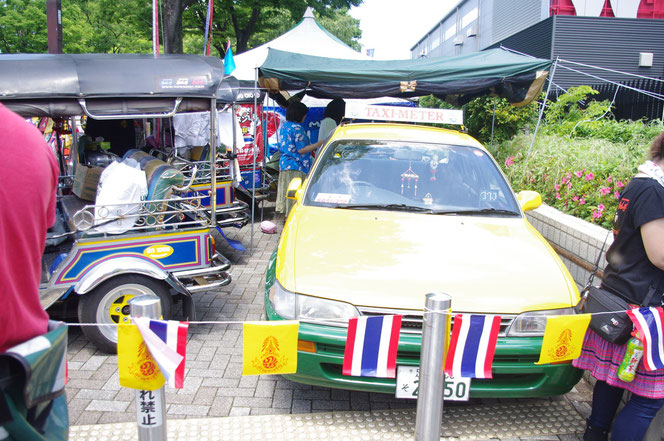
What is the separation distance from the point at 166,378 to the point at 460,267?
1987mm

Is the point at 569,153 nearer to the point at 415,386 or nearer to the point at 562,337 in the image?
the point at 562,337

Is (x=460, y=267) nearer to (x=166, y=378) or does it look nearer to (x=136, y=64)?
(x=166, y=378)

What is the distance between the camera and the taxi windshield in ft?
14.7

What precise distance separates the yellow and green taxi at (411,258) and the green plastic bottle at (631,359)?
0.41 meters

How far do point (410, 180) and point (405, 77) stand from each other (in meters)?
3.66

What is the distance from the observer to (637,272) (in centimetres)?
297

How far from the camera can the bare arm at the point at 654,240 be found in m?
2.76

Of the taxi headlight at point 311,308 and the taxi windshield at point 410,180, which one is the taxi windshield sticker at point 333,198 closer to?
the taxi windshield at point 410,180

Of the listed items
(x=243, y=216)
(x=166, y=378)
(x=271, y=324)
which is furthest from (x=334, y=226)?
(x=243, y=216)

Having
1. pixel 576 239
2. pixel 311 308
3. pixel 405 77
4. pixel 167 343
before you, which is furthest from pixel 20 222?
pixel 405 77

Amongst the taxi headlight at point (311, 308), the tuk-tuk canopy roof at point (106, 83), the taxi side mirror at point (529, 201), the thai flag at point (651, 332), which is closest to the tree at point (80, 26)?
the tuk-tuk canopy roof at point (106, 83)

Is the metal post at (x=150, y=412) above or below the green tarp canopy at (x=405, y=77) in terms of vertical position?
below

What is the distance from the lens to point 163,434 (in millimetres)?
2391

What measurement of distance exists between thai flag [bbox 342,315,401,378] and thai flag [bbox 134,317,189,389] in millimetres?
828
